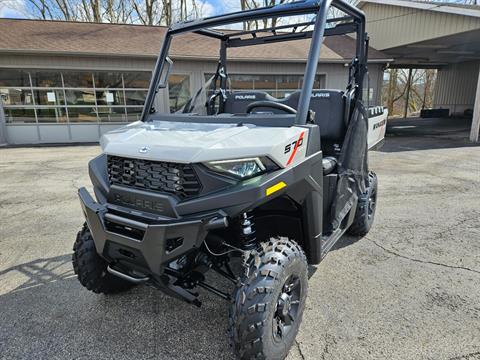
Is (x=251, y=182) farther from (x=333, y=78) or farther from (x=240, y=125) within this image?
(x=333, y=78)

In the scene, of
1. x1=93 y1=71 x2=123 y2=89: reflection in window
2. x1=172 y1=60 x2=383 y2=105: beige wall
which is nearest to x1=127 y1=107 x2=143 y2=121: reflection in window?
x1=93 y1=71 x2=123 y2=89: reflection in window

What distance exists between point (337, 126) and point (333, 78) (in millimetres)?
12481

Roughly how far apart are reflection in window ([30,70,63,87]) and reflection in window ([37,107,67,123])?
92 cm

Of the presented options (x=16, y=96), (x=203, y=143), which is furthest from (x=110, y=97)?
(x=203, y=143)

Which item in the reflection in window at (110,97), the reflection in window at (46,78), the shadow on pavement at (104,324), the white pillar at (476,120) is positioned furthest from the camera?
the reflection in window at (110,97)

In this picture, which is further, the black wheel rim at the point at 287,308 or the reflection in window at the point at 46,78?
the reflection in window at the point at 46,78

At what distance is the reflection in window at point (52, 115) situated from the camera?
43.0ft

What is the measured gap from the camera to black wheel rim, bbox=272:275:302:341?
2.04 meters

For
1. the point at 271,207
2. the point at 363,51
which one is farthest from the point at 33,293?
the point at 363,51

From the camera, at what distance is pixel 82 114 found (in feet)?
44.3

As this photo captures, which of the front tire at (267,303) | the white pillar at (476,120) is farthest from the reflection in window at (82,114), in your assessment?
the white pillar at (476,120)

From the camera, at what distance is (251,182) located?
1.82 metres

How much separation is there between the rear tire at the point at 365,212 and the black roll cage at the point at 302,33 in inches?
42.9

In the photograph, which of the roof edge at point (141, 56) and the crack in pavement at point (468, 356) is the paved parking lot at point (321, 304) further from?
the roof edge at point (141, 56)
